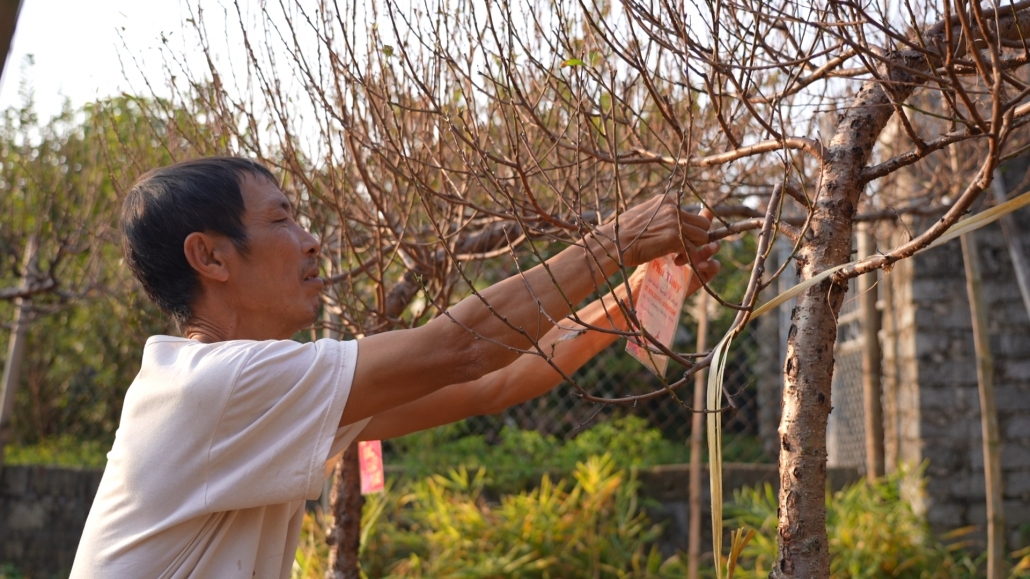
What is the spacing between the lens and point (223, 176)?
1965mm

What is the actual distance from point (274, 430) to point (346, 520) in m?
1.75

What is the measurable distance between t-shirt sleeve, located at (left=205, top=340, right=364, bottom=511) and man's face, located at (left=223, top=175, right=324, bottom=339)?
28cm

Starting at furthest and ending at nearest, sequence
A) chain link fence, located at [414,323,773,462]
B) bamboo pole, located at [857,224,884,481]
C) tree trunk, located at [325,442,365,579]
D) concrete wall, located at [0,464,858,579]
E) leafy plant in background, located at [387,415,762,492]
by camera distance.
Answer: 1. chain link fence, located at [414,323,773,462]
2. leafy plant in background, located at [387,415,762,492]
3. concrete wall, located at [0,464,858,579]
4. bamboo pole, located at [857,224,884,481]
5. tree trunk, located at [325,442,365,579]

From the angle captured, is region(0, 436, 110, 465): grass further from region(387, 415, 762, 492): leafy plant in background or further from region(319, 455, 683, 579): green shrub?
region(319, 455, 683, 579): green shrub

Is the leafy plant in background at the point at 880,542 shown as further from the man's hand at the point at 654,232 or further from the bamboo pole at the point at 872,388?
the man's hand at the point at 654,232

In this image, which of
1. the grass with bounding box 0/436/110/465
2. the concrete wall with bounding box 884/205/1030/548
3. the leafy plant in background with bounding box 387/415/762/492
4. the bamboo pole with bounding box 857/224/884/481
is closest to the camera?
the concrete wall with bounding box 884/205/1030/548

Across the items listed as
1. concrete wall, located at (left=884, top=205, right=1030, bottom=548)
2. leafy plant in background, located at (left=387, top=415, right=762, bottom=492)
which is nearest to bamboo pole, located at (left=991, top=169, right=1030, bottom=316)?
concrete wall, located at (left=884, top=205, right=1030, bottom=548)

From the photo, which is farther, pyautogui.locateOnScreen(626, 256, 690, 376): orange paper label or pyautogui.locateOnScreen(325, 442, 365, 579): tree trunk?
pyautogui.locateOnScreen(325, 442, 365, 579): tree trunk

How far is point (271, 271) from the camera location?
195 centimetres

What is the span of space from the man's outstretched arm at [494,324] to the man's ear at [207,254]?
1.22ft

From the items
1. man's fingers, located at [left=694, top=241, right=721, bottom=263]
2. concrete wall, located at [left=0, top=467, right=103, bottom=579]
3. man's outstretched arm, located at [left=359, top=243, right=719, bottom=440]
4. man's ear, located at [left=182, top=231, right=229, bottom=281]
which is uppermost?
man's fingers, located at [left=694, top=241, right=721, bottom=263]

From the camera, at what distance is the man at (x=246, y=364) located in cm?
168

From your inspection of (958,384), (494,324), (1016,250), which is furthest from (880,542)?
(494,324)

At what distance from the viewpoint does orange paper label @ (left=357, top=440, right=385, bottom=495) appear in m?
2.99
